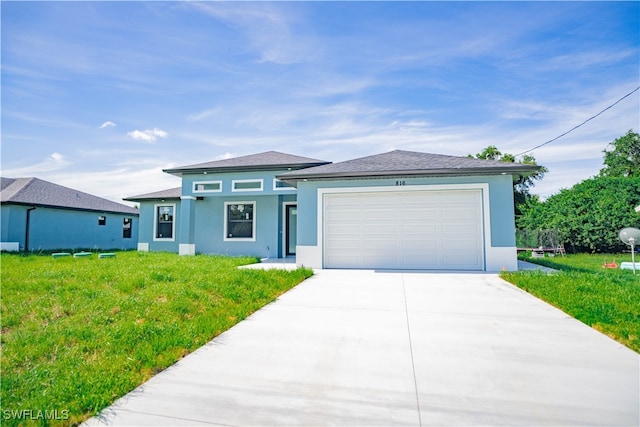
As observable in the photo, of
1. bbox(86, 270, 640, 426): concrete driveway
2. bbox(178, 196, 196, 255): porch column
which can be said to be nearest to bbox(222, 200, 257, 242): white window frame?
bbox(178, 196, 196, 255): porch column

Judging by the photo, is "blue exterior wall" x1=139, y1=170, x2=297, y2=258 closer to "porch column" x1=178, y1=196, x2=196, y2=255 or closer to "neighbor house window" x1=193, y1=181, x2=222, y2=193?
"porch column" x1=178, y1=196, x2=196, y2=255

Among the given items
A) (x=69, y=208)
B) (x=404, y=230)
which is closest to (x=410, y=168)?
(x=404, y=230)

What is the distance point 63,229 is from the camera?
17.7 m

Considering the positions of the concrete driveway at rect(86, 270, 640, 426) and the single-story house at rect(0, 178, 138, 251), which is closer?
the concrete driveway at rect(86, 270, 640, 426)

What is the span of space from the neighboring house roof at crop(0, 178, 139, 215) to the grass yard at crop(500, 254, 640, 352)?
20.8m

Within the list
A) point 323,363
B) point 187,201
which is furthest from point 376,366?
point 187,201

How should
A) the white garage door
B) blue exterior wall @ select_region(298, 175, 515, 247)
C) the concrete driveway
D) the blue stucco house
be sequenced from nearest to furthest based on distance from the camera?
1. the concrete driveway
2. blue exterior wall @ select_region(298, 175, 515, 247)
3. the white garage door
4. the blue stucco house

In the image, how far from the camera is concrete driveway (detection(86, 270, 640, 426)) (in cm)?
237

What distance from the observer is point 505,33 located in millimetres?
9383

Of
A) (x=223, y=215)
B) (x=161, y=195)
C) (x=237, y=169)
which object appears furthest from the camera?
(x=161, y=195)

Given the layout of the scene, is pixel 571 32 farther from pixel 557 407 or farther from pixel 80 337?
pixel 80 337

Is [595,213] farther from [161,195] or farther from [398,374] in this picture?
[161,195]

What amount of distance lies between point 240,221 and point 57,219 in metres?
11.1

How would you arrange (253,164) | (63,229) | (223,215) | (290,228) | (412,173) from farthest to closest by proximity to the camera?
(63,229)
(223,215)
(290,228)
(253,164)
(412,173)
